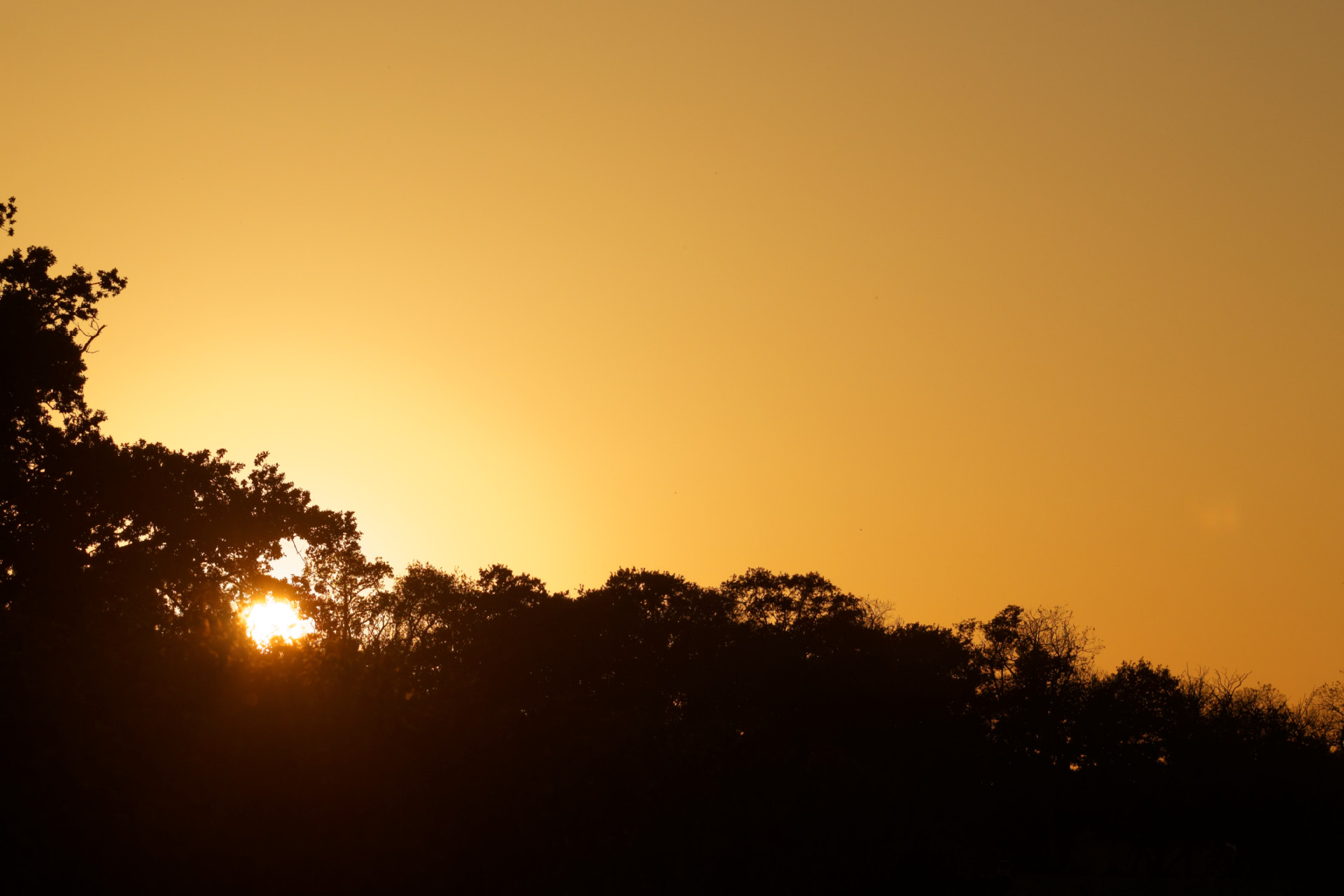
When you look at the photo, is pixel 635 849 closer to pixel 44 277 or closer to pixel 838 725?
pixel 44 277

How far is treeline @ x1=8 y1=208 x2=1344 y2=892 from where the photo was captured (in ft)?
54.0

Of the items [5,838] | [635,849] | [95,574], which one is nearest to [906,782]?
[635,849]

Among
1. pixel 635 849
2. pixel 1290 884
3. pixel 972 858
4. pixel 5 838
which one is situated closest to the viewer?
pixel 5 838

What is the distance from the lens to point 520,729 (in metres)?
20.2

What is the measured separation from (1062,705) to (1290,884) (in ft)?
33.4

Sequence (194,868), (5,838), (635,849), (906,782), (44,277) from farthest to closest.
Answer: (906,782) < (44,277) < (635,849) < (194,868) < (5,838)

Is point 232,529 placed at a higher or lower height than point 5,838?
higher

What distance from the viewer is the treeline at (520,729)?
1647 cm

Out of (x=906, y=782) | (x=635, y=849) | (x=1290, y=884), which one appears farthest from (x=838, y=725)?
(x=635, y=849)

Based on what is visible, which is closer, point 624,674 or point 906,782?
point 906,782

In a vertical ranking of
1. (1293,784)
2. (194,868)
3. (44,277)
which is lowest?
(194,868)

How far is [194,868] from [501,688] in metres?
28.6

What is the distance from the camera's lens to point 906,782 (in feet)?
122

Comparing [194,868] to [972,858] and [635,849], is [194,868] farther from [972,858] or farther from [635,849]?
[972,858]
